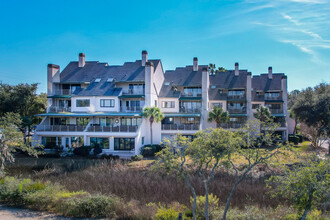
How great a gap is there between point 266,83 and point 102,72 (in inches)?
1208

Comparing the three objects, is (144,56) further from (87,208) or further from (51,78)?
(87,208)

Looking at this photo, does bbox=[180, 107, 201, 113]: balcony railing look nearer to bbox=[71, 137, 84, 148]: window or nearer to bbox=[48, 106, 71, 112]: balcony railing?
bbox=[71, 137, 84, 148]: window

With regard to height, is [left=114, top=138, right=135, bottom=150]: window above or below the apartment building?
below

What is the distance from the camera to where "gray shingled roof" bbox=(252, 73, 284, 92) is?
43250 millimetres

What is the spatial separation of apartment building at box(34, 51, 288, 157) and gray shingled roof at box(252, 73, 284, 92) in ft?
0.57

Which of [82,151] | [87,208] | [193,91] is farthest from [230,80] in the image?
[87,208]

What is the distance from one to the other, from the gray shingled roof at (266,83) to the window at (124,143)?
85.6 feet

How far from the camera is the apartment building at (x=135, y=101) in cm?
3259

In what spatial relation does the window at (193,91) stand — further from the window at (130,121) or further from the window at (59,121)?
the window at (59,121)

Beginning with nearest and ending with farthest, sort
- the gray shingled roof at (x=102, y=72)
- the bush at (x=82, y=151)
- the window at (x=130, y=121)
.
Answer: the bush at (x=82, y=151) < the window at (x=130, y=121) < the gray shingled roof at (x=102, y=72)

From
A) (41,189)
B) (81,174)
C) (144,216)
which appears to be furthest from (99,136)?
(144,216)

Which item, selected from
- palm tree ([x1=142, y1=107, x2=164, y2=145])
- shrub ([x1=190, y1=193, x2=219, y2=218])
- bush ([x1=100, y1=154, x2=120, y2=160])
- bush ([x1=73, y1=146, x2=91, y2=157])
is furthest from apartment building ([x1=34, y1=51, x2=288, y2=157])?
shrub ([x1=190, y1=193, x2=219, y2=218])

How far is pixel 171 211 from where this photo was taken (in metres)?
11.7

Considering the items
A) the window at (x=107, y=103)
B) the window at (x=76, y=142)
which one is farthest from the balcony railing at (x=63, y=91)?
the window at (x=76, y=142)
